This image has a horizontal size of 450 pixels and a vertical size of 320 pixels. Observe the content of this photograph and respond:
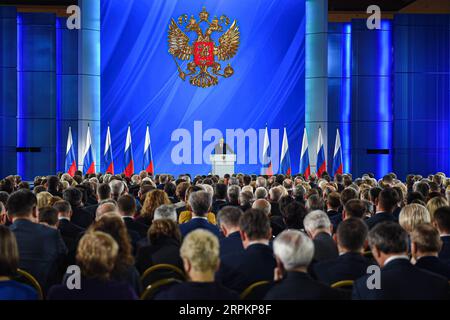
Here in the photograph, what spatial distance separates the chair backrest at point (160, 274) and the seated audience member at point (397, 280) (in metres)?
1.31

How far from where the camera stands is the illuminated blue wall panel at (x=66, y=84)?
79.7ft

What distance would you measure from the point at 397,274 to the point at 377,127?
66.4 ft

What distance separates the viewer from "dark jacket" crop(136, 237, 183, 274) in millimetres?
5977

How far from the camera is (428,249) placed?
527cm

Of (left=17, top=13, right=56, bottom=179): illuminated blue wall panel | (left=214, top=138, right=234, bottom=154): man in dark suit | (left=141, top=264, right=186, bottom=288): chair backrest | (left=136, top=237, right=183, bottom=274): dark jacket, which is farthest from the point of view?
(left=17, top=13, right=56, bottom=179): illuminated blue wall panel

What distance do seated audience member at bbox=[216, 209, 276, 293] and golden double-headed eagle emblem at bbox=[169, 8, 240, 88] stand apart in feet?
60.8

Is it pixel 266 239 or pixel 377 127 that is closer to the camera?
pixel 266 239

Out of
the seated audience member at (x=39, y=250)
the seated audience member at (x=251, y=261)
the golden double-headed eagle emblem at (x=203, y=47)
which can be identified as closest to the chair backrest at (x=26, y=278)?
the seated audience member at (x=39, y=250)

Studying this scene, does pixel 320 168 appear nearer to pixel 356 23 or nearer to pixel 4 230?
pixel 356 23

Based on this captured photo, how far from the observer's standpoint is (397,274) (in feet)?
15.5

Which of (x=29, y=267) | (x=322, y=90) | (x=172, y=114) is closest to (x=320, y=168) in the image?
(x=322, y=90)

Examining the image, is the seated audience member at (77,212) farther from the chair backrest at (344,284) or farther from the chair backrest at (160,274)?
the chair backrest at (344,284)

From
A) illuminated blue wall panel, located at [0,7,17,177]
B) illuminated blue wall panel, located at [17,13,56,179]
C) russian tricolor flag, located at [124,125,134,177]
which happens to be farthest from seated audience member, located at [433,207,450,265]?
illuminated blue wall panel, located at [17,13,56,179]

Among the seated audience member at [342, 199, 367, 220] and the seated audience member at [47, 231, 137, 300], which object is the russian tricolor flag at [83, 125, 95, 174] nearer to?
the seated audience member at [342, 199, 367, 220]
